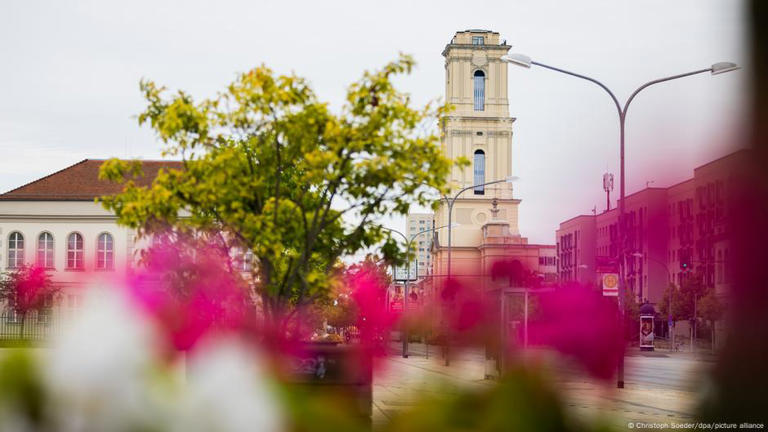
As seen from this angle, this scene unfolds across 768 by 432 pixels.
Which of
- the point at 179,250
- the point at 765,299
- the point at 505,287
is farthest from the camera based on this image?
the point at 179,250

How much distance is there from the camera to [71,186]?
259 ft

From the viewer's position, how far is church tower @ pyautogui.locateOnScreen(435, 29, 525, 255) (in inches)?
4688

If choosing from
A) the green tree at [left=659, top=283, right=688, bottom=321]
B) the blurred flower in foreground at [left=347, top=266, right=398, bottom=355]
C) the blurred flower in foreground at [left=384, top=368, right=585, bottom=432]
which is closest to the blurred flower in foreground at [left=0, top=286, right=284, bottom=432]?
the blurred flower in foreground at [left=384, top=368, right=585, bottom=432]

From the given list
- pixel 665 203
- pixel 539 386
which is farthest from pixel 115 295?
pixel 665 203

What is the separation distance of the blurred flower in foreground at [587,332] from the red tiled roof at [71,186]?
74.6 metres

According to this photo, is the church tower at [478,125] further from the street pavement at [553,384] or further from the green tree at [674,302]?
the street pavement at [553,384]

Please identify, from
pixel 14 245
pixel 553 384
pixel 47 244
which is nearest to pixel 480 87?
pixel 47 244

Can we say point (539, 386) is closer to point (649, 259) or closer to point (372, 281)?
point (649, 259)

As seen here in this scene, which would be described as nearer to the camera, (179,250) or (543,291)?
(543,291)

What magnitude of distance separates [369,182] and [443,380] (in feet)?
43.8

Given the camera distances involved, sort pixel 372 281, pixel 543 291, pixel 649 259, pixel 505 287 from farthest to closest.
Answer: pixel 372 281 < pixel 505 287 < pixel 543 291 < pixel 649 259

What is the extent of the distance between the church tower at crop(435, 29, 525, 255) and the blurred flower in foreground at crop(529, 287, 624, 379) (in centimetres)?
11499

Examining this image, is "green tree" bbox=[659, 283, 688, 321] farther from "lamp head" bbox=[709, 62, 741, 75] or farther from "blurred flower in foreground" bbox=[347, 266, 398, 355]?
"lamp head" bbox=[709, 62, 741, 75]

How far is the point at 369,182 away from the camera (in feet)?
49.1
